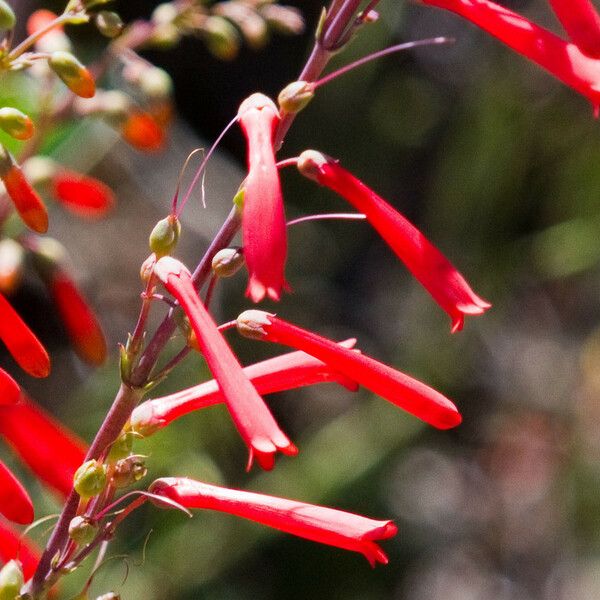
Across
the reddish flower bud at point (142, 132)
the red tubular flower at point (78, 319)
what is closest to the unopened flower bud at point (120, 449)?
the red tubular flower at point (78, 319)

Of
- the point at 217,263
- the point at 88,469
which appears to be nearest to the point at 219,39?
the point at 217,263

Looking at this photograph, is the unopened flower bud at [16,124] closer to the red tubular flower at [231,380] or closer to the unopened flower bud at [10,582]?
the red tubular flower at [231,380]

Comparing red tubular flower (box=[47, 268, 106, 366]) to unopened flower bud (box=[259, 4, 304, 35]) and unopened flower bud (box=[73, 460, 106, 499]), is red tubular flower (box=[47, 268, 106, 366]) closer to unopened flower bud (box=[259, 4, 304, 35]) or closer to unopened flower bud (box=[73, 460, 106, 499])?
unopened flower bud (box=[259, 4, 304, 35])

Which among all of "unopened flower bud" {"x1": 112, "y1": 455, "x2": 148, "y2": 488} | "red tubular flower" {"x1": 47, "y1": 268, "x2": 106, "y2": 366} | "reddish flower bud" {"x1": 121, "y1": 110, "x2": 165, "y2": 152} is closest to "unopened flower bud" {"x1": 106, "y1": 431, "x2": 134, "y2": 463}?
"unopened flower bud" {"x1": 112, "y1": 455, "x2": 148, "y2": 488}

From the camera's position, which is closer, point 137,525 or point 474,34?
point 137,525

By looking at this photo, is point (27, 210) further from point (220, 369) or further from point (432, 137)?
point (432, 137)

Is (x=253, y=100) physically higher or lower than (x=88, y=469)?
higher

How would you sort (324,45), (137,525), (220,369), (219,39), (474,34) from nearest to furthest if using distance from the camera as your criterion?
(220,369)
(324,45)
(219,39)
(137,525)
(474,34)
